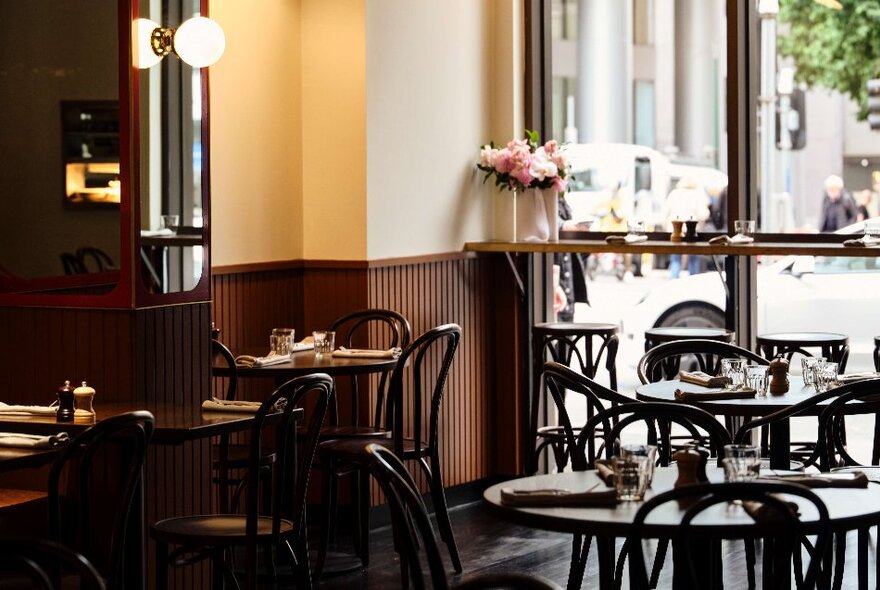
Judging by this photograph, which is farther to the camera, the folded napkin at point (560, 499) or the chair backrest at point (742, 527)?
the folded napkin at point (560, 499)

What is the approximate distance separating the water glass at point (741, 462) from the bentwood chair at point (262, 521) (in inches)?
52.3

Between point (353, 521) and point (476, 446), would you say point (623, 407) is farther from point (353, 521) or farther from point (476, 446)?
point (476, 446)

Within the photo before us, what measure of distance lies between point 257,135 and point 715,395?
99.6 inches

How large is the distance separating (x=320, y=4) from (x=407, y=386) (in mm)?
1809

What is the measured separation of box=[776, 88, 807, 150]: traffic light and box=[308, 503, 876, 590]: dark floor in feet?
6.38

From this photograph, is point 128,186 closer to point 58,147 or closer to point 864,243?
point 58,147

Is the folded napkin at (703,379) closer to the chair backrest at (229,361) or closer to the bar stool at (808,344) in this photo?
the bar stool at (808,344)

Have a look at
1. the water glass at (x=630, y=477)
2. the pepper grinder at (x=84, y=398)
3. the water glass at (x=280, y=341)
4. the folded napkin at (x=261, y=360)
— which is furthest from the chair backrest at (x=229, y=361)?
the water glass at (x=630, y=477)

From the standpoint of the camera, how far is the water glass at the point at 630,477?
10.2 ft

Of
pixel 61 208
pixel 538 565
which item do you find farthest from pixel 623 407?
pixel 61 208

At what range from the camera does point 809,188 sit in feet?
22.0

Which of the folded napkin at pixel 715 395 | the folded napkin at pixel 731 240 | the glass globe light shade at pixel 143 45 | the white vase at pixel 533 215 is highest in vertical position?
the glass globe light shade at pixel 143 45

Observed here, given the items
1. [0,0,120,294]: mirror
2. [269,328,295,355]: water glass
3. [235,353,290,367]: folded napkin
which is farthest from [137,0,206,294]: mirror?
[269,328,295,355]: water glass

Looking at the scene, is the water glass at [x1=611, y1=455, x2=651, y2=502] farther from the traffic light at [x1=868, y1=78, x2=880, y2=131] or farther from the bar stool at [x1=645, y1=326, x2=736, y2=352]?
the traffic light at [x1=868, y1=78, x2=880, y2=131]
